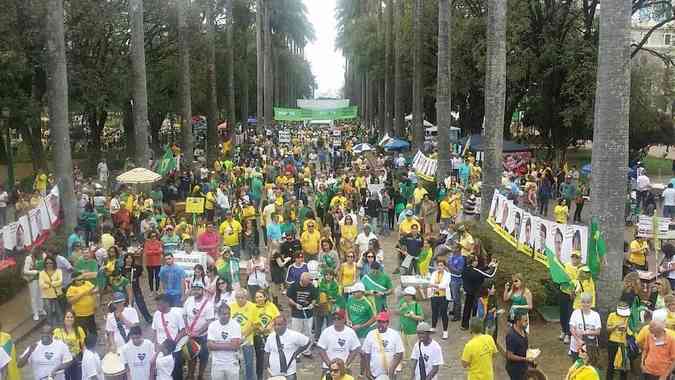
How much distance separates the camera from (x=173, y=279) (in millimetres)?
11578

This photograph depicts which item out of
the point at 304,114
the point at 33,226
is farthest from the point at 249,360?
the point at 304,114

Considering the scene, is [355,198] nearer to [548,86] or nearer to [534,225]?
[534,225]

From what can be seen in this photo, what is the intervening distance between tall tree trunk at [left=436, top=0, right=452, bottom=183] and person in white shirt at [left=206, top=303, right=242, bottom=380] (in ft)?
59.4

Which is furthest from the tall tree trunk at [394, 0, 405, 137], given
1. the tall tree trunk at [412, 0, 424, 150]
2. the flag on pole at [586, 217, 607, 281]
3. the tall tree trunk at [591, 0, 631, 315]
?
the flag on pole at [586, 217, 607, 281]

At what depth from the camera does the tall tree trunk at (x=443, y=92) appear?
25.7m

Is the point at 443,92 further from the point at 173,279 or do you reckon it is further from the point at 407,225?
the point at 173,279

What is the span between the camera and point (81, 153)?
151 ft

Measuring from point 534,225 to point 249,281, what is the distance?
20.0 feet

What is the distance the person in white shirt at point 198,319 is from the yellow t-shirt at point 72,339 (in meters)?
1.22

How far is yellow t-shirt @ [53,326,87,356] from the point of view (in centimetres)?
852

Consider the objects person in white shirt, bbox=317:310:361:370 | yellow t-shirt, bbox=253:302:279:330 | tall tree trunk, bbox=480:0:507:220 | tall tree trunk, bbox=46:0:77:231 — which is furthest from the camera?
tall tree trunk, bbox=480:0:507:220

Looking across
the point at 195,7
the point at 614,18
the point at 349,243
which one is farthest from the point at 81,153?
the point at 614,18

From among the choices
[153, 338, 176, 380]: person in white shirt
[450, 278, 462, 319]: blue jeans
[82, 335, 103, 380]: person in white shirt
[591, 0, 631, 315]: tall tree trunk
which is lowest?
[450, 278, 462, 319]: blue jeans

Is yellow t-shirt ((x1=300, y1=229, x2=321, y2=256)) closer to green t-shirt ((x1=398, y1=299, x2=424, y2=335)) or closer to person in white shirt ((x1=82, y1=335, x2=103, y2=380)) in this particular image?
green t-shirt ((x1=398, y1=299, x2=424, y2=335))
